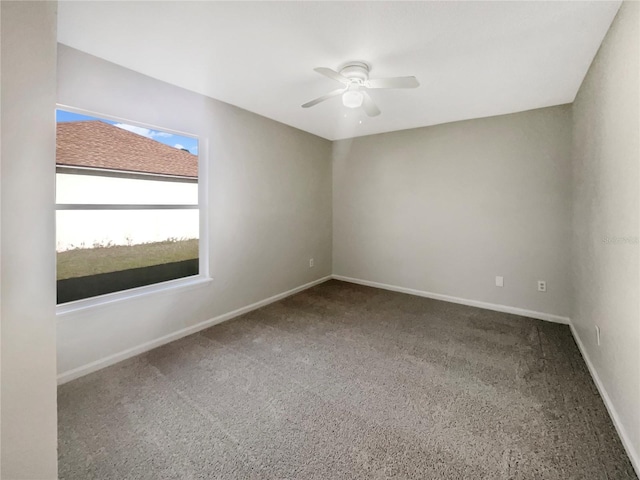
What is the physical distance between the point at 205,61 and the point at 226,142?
3.20 ft

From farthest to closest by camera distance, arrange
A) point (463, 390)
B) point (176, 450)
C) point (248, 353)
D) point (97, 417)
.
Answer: point (248, 353), point (463, 390), point (97, 417), point (176, 450)

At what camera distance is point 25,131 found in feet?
2.35


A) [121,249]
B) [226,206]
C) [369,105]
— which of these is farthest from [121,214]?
[369,105]

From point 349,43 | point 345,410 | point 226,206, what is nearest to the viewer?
point 345,410

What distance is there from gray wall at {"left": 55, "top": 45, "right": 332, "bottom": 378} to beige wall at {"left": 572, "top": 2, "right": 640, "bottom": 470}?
309 cm

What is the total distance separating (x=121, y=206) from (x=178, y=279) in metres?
0.88

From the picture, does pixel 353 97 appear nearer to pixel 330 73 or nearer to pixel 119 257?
pixel 330 73

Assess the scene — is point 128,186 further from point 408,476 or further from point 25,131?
point 408,476

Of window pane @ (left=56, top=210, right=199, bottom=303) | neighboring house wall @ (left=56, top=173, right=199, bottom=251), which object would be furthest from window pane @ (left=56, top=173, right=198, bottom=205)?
window pane @ (left=56, top=210, right=199, bottom=303)

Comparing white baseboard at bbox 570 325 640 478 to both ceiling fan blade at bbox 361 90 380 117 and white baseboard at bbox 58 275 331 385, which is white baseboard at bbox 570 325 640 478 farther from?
white baseboard at bbox 58 275 331 385

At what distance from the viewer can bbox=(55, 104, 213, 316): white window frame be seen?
217 cm

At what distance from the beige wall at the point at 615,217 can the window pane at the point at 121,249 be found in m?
3.30

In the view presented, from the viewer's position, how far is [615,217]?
1702 mm

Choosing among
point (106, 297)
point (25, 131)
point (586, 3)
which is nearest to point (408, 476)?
point (25, 131)
